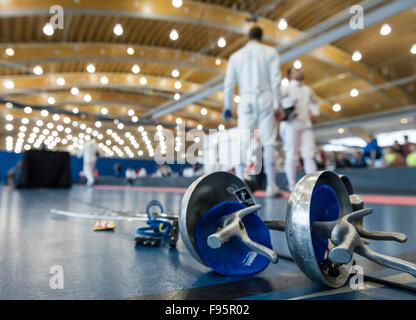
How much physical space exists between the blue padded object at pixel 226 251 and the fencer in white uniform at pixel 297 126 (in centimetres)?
331

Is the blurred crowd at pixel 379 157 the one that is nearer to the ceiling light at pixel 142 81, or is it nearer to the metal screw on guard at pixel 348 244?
the metal screw on guard at pixel 348 244

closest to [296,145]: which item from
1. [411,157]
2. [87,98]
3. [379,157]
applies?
[411,157]

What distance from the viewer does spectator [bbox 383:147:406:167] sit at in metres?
7.13

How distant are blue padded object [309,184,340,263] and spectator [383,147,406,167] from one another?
7.46 m

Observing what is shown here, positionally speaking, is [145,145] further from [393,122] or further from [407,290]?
[407,290]

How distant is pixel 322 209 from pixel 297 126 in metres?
3.45

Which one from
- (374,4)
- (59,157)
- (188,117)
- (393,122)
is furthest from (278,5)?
(188,117)

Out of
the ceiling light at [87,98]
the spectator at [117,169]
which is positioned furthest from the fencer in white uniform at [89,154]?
the spectator at [117,169]

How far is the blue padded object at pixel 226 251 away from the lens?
2.81 feet

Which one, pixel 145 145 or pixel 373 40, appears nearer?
pixel 373 40

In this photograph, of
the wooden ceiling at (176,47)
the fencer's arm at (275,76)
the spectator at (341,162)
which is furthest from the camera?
the spectator at (341,162)

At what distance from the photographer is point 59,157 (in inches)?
363

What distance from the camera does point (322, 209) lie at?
813 millimetres

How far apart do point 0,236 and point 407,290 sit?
160 cm
